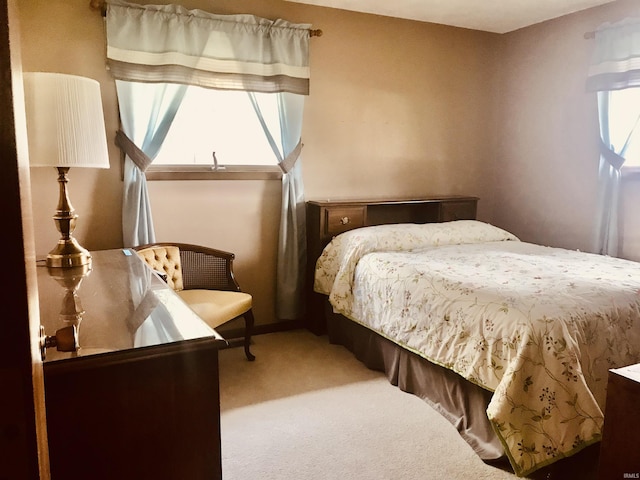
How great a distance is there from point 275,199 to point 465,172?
6.24ft

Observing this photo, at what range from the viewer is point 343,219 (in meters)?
3.62

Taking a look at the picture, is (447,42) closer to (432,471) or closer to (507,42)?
(507,42)

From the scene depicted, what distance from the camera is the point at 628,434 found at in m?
1.18

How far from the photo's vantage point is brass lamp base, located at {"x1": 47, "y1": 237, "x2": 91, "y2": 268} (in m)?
2.02

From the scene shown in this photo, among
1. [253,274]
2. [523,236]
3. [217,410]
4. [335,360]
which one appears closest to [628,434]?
[217,410]

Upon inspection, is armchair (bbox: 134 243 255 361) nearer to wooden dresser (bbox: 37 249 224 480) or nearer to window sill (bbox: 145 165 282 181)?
window sill (bbox: 145 165 282 181)

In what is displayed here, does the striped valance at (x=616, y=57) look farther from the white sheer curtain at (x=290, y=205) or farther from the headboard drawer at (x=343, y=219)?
the white sheer curtain at (x=290, y=205)

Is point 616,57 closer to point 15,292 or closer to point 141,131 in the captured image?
point 141,131

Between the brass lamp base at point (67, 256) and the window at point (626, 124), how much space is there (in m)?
3.57

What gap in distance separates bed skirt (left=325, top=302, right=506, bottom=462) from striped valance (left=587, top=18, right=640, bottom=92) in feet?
8.17

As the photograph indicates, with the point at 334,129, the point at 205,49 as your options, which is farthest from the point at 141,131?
the point at 334,129

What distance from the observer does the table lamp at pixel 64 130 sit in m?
1.89

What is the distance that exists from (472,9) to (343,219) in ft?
6.26

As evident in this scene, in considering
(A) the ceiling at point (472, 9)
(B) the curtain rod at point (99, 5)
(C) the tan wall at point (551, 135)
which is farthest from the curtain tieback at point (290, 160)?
(C) the tan wall at point (551, 135)
